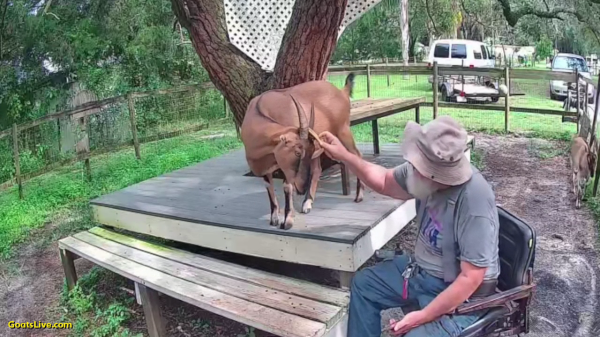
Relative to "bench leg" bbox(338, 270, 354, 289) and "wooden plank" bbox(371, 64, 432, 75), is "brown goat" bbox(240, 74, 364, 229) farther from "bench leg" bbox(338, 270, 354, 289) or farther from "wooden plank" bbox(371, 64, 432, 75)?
"wooden plank" bbox(371, 64, 432, 75)

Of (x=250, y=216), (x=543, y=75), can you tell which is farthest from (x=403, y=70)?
(x=250, y=216)

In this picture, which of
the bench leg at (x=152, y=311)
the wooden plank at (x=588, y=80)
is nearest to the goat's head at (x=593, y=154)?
the wooden plank at (x=588, y=80)

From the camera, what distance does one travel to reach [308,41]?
3957 millimetres

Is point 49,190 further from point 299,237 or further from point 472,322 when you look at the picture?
point 472,322

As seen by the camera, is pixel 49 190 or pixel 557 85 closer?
pixel 49 190

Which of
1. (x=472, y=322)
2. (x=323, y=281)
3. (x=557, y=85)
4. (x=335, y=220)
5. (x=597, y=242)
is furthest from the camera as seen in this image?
(x=557, y=85)

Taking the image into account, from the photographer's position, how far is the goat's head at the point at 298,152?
2658 millimetres

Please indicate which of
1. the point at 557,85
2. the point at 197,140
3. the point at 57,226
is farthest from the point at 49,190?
the point at 557,85

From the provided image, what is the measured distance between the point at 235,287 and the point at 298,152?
2.58 ft

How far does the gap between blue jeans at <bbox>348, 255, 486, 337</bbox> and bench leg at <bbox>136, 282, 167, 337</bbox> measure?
A: 1.32 meters

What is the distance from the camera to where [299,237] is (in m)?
2.83

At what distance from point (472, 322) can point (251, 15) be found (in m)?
3.78

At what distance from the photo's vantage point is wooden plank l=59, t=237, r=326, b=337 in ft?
7.26

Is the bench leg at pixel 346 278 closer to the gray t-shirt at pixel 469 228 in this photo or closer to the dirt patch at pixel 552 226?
the gray t-shirt at pixel 469 228
